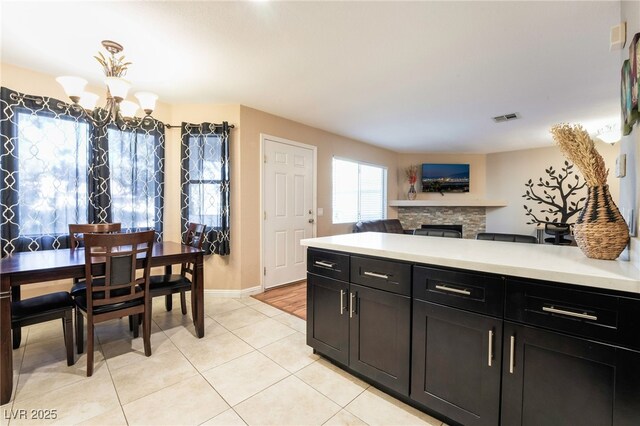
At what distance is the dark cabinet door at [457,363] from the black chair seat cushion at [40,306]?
2386mm

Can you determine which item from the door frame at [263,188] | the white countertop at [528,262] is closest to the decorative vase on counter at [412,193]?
the door frame at [263,188]

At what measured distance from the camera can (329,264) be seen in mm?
1977

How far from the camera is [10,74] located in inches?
101

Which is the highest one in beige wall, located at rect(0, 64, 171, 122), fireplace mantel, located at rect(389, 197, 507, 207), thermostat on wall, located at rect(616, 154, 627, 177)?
beige wall, located at rect(0, 64, 171, 122)

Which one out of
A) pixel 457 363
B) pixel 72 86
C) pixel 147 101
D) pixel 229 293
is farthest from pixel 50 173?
pixel 457 363

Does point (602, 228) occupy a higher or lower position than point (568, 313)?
higher

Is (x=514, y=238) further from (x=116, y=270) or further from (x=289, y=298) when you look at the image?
(x=116, y=270)

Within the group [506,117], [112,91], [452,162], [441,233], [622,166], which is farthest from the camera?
[452,162]

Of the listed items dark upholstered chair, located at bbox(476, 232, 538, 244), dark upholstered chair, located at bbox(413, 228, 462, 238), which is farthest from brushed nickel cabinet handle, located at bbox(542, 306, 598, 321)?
dark upholstered chair, located at bbox(413, 228, 462, 238)

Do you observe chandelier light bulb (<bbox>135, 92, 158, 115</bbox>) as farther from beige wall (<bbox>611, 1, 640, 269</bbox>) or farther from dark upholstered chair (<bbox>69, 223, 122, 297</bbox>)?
beige wall (<bbox>611, 1, 640, 269</bbox>)

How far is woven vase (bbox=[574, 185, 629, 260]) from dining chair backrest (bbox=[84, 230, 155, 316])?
268cm

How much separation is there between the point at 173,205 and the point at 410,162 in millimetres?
5337

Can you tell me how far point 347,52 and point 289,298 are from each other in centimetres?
281

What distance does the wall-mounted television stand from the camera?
21.6 feet
